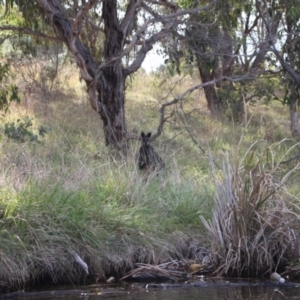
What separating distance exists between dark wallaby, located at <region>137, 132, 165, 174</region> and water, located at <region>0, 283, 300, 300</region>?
2.42 metres

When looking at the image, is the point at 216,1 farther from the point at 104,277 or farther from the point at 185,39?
the point at 104,277

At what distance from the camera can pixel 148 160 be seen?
8.66m

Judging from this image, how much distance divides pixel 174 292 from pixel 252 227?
1.10 m

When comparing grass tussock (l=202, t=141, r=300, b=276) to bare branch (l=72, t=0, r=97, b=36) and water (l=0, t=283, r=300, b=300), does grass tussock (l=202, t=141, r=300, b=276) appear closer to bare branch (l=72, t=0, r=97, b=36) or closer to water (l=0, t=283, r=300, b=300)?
water (l=0, t=283, r=300, b=300)

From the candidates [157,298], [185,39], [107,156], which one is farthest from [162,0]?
[157,298]

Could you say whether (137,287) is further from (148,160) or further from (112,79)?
(112,79)

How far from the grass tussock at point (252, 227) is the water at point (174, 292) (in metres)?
0.37

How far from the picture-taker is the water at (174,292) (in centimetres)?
574

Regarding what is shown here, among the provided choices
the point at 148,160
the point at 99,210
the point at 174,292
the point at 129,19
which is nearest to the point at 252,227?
the point at 174,292

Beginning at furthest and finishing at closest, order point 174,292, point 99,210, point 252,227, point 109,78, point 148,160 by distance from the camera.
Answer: point 109,78 → point 148,160 → point 99,210 → point 252,227 → point 174,292

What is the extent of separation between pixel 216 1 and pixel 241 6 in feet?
2.87

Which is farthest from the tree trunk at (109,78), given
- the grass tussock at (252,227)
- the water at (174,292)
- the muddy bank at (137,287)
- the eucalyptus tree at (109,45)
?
the water at (174,292)

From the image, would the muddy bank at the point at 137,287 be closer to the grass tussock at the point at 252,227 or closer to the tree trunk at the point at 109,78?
the grass tussock at the point at 252,227

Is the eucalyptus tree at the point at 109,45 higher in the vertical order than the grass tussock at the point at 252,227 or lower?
higher
